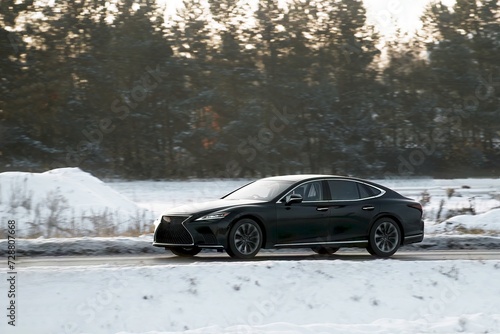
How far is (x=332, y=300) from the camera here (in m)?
11.8

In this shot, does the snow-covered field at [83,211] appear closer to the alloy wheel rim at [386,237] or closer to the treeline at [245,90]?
the alloy wheel rim at [386,237]

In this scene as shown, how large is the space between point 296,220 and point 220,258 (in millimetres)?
1483

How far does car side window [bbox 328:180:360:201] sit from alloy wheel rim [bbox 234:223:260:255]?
5.71ft

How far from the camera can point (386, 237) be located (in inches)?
619

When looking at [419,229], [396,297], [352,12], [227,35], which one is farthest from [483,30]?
[396,297]

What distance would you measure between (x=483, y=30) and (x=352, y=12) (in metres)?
9.58

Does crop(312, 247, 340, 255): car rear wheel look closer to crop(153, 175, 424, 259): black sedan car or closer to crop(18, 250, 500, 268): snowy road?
crop(153, 175, 424, 259): black sedan car

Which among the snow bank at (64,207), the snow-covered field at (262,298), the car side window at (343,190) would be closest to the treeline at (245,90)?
the snow bank at (64,207)

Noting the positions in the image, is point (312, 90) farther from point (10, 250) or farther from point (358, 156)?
point (10, 250)

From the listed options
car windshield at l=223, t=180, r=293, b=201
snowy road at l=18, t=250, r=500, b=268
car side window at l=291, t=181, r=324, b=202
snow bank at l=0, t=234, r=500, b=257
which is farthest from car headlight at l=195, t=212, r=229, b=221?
snow bank at l=0, t=234, r=500, b=257

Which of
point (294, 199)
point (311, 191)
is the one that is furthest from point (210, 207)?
point (311, 191)

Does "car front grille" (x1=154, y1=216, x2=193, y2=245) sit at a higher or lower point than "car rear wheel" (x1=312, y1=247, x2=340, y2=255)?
higher

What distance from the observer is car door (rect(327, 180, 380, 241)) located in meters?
15.2

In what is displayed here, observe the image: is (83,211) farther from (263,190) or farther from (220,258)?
(263,190)
